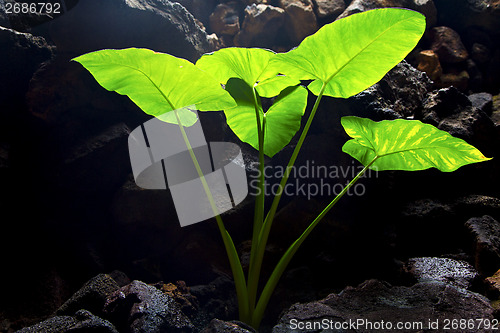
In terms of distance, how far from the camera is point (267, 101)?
7.18ft

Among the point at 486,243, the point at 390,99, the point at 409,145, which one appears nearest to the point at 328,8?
the point at 390,99

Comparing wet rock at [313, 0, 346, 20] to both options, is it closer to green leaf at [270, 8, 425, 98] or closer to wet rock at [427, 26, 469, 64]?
wet rock at [427, 26, 469, 64]

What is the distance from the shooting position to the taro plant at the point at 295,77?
49.9 inches

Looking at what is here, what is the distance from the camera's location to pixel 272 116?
65.2 inches

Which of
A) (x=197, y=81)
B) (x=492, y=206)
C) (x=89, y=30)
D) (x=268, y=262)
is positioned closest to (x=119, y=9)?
(x=89, y=30)

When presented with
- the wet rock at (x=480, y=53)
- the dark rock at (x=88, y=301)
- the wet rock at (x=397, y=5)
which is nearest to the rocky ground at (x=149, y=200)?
the dark rock at (x=88, y=301)

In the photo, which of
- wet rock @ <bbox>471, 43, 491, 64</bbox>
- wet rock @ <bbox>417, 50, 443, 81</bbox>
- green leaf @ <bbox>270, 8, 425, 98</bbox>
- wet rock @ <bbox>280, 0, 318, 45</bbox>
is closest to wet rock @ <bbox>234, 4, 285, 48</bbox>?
wet rock @ <bbox>280, 0, 318, 45</bbox>

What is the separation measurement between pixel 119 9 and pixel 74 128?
2.69 ft

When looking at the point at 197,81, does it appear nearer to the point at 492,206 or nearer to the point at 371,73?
the point at 371,73

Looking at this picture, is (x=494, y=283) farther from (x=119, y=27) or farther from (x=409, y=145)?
(x=119, y=27)

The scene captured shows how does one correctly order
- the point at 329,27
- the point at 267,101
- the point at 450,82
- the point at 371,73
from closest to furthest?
the point at 329,27 < the point at 371,73 < the point at 267,101 < the point at 450,82

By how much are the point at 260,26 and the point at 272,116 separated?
1639 millimetres

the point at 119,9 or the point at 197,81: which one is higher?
the point at 119,9

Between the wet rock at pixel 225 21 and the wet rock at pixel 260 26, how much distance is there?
9cm
